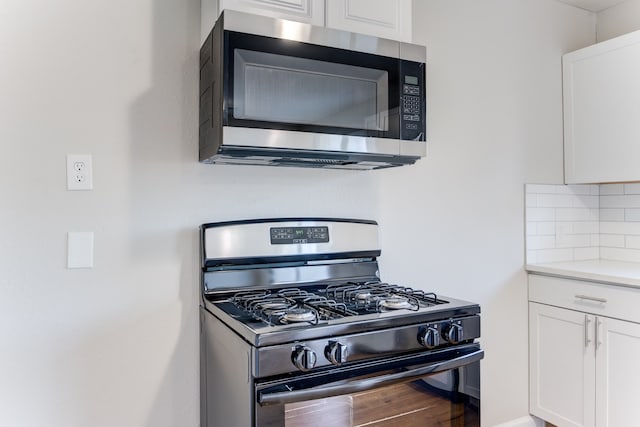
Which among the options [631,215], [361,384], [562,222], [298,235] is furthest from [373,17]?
[631,215]

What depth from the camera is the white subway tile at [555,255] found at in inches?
95.0

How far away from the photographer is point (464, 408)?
144 centimetres

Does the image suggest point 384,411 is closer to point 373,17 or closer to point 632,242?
point 373,17

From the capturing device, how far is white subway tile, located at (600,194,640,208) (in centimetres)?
246

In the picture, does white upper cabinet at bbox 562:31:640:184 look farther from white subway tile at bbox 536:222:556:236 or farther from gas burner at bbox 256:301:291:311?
gas burner at bbox 256:301:291:311

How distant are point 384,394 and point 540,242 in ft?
5.06

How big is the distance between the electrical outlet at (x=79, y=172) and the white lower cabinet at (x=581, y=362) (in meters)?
2.06

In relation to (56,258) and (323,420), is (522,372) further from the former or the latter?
(56,258)

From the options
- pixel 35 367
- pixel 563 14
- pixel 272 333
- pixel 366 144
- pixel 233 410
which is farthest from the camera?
pixel 563 14

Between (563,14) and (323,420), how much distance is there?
247cm

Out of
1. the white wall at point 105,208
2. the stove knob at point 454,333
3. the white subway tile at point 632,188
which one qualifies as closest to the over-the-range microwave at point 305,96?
the white wall at point 105,208

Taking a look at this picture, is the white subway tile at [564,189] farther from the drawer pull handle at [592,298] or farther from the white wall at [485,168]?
the drawer pull handle at [592,298]

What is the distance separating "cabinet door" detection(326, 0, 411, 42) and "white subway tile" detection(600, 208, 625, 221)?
1703mm

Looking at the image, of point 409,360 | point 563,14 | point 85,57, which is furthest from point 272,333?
point 563,14
